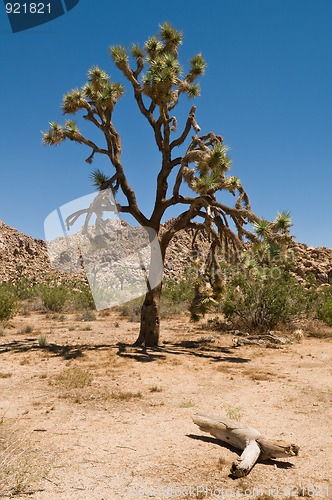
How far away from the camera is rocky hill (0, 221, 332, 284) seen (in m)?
38.6

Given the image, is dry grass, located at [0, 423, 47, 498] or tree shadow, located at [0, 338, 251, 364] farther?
tree shadow, located at [0, 338, 251, 364]

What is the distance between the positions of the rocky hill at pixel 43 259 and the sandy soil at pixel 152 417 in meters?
28.5

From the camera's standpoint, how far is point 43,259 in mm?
44594

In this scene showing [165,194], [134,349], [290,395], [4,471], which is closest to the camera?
[4,471]

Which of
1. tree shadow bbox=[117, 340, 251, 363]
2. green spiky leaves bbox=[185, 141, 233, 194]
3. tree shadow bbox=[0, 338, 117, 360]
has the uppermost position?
green spiky leaves bbox=[185, 141, 233, 194]

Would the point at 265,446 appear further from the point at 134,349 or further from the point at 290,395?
the point at 134,349

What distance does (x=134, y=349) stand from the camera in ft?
35.9

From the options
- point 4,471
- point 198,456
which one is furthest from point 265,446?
point 4,471

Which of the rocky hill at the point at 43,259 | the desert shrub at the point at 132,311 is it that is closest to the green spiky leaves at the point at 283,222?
the desert shrub at the point at 132,311

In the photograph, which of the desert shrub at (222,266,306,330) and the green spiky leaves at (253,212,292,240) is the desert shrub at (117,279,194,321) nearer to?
the desert shrub at (222,266,306,330)

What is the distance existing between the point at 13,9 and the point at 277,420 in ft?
23.7

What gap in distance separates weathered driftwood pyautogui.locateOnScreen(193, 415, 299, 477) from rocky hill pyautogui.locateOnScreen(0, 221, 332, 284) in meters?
32.9

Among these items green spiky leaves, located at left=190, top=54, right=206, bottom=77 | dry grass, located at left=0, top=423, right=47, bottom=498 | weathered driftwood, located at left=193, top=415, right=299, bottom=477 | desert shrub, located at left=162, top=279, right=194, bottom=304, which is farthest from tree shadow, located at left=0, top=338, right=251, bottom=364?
desert shrub, located at left=162, top=279, right=194, bottom=304

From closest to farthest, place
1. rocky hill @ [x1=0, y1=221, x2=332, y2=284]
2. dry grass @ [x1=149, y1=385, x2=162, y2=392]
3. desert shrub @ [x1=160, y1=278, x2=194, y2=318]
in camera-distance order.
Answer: dry grass @ [x1=149, y1=385, x2=162, y2=392] → desert shrub @ [x1=160, y1=278, x2=194, y2=318] → rocky hill @ [x1=0, y1=221, x2=332, y2=284]
